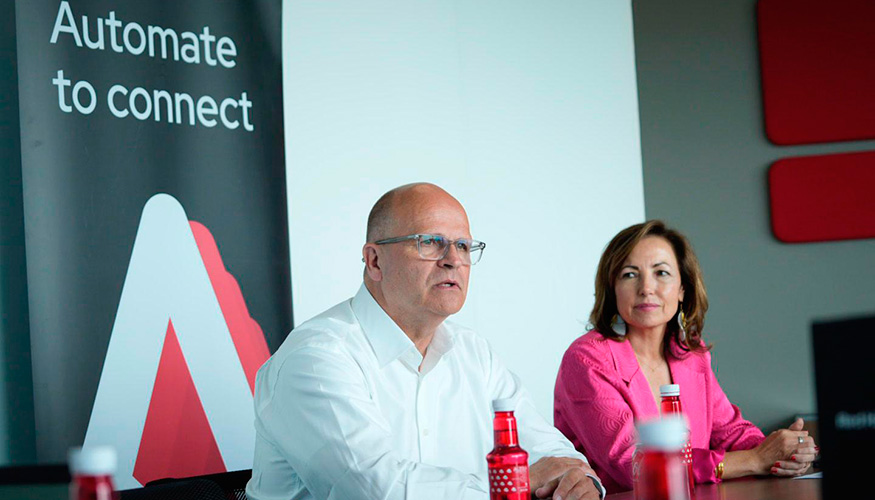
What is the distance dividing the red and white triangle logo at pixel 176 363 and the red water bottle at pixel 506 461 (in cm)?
161

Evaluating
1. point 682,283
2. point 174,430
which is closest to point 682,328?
point 682,283

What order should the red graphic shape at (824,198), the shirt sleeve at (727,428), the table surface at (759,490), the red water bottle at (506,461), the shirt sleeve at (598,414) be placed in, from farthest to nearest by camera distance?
the red graphic shape at (824,198) < the shirt sleeve at (727,428) < the shirt sleeve at (598,414) < the table surface at (759,490) < the red water bottle at (506,461)

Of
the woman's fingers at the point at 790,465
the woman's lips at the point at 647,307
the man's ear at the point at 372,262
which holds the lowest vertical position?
the woman's fingers at the point at 790,465

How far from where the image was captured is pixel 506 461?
4.67 feet

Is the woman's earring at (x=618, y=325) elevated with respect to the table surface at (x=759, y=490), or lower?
elevated

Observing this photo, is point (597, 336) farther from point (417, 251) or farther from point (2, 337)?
point (2, 337)

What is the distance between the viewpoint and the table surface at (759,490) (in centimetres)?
190

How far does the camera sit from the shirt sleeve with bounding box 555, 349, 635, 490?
2.56 metres

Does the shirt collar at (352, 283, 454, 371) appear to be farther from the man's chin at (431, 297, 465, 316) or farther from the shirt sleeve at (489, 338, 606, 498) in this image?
the shirt sleeve at (489, 338, 606, 498)

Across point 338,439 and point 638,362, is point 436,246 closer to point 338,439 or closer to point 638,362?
point 338,439

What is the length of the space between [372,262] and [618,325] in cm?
98

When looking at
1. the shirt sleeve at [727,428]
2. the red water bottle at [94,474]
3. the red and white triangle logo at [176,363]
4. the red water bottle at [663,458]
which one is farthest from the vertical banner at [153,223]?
the red water bottle at [663,458]

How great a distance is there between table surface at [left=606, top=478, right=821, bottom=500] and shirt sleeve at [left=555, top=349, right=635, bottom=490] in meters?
0.29

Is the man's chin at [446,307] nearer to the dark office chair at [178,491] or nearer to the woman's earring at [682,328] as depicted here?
the dark office chair at [178,491]
